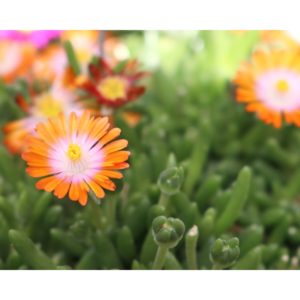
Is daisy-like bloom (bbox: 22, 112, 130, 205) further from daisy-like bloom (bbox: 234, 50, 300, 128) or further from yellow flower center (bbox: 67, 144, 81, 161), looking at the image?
daisy-like bloom (bbox: 234, 50, 300, 128)

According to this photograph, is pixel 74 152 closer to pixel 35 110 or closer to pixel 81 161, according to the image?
pixel 81 161
